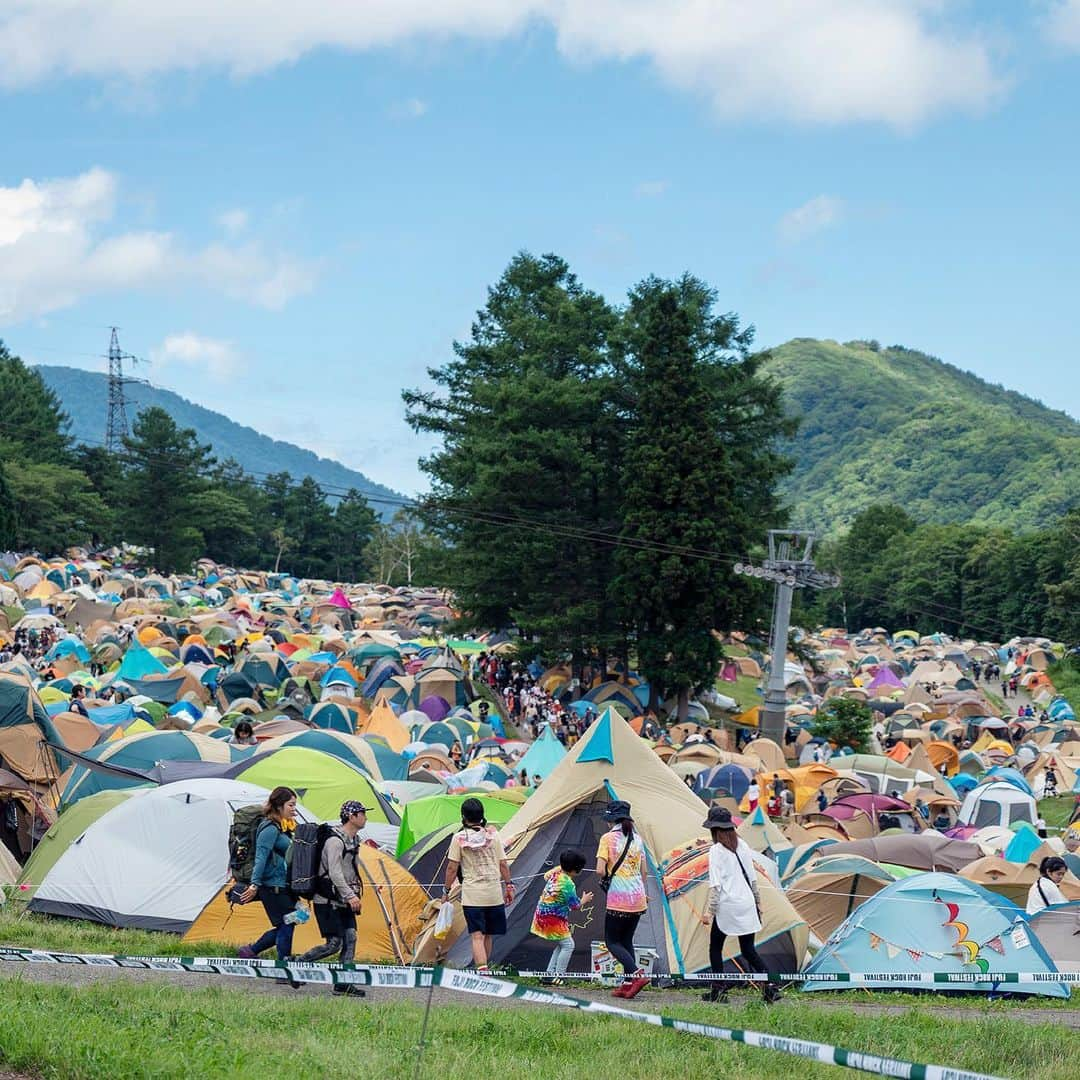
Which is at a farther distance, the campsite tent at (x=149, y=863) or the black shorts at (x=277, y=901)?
the campsite tent at (x=149, y=863)

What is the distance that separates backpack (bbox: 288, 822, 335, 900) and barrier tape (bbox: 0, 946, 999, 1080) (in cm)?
42

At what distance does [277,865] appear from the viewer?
7480 millimetres

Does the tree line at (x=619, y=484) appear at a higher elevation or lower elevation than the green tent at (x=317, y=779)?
higher

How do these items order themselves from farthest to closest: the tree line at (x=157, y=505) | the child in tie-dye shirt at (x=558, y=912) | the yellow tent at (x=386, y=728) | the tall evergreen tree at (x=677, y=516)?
1. the tree line at (x=157, y=505)
2. the tall evergreen tree at (x=677, y=516)
3. the yellow tent at (x=386, y=728)
4. the child in tie-dye shirt at (x=558, y=912)

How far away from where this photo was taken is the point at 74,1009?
20.3 feet

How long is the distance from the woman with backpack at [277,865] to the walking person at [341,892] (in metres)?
0.19

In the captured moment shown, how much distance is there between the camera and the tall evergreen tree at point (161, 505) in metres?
69.9

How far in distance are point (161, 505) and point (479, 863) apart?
6599 centimetres

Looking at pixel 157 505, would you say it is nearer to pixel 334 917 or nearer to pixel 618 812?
pixel 334 917

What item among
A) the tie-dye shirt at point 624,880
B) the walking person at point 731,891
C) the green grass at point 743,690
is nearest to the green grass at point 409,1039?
the walking person at point 731,891

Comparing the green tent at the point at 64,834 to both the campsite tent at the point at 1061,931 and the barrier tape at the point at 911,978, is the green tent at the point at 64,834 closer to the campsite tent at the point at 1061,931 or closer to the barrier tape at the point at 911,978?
the barrier tape at the point at 911,978

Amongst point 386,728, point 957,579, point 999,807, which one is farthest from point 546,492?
point 957,579

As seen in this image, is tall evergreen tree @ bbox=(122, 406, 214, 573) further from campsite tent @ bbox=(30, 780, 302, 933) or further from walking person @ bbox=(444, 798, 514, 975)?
walking person @ bbox=(444, 798, 514, 975)

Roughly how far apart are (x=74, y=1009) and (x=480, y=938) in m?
2.42
